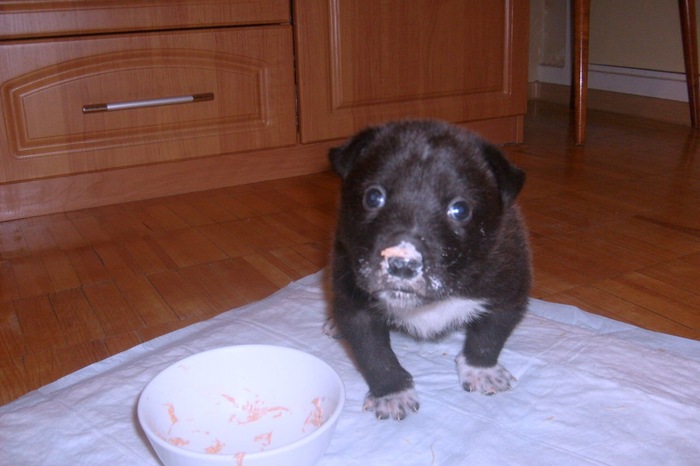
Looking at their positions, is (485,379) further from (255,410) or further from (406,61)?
(406,61)

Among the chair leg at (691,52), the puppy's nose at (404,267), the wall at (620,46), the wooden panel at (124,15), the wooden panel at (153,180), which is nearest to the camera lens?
the puppy's nose at (404,267)

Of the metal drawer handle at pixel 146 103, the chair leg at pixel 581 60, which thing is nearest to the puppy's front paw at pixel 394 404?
the metal drawer handle at pixel 146 103

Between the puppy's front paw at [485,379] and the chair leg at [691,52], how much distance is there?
3.21 m

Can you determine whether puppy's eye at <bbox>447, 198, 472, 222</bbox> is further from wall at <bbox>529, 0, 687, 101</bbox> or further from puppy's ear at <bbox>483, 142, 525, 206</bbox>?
wall at <bbox>529, 0, 687, 101</bbox>

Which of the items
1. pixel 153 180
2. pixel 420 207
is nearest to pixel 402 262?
pixel 420 207

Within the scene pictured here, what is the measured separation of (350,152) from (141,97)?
176 centimetres

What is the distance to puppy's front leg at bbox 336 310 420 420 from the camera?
1.55 meters

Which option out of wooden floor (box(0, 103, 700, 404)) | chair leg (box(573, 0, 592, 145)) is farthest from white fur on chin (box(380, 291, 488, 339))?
chair leg (box(573, 0, 592, 145))

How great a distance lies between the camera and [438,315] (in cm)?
159

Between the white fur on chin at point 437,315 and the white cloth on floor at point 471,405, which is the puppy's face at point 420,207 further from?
the white cloth on floor at point 471,405

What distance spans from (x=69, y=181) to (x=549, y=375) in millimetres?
2229

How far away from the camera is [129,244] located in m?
2.66

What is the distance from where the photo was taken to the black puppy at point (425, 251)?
132 cm

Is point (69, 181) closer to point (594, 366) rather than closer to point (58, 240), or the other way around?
point (58, 240)
